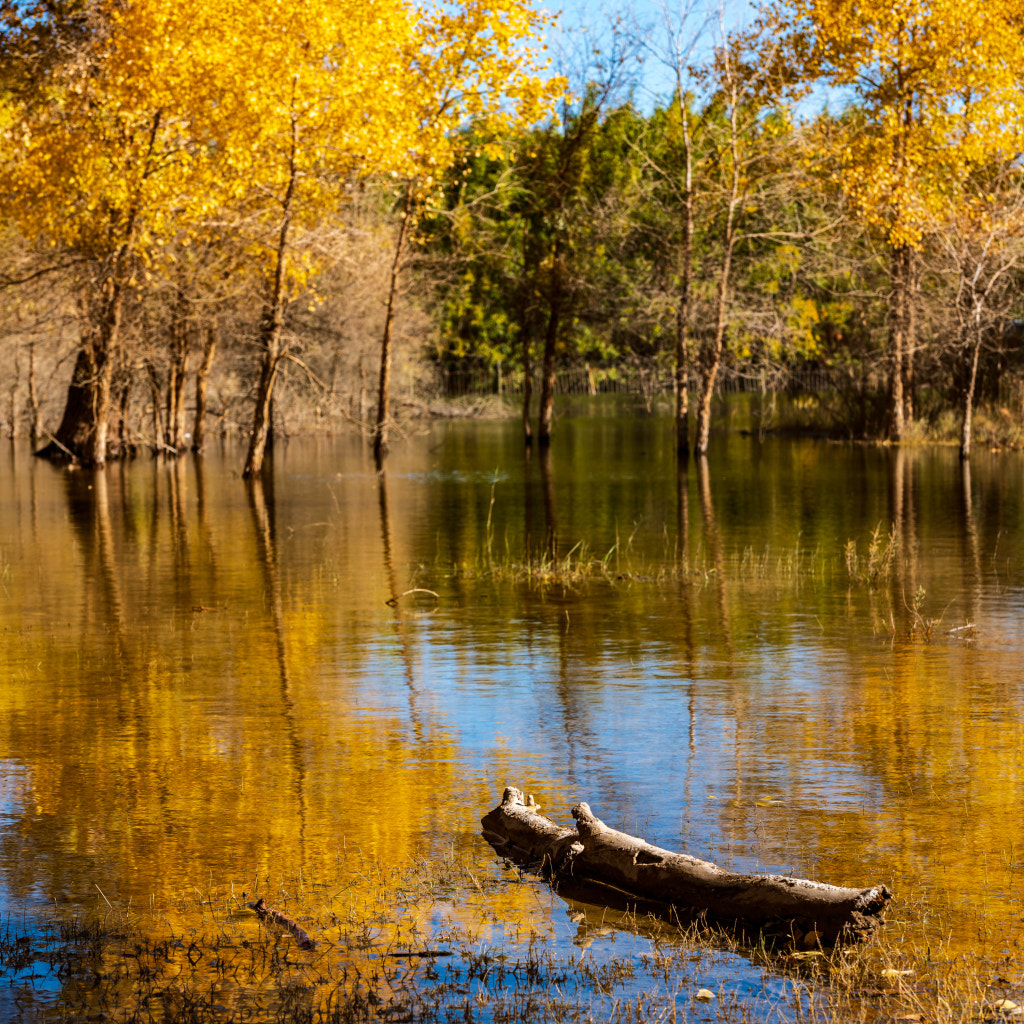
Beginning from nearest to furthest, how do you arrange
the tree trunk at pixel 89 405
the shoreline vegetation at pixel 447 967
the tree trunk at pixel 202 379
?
the shoreline vegetation at pixel 447 967, the tree trunk at pixel 89 405, the tree trunk at pixel 202 379

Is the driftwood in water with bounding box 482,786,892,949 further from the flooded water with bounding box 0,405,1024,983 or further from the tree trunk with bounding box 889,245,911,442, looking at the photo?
the tree trunk with bounding box 889,245,911,442

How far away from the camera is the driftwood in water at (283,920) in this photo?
221 inches

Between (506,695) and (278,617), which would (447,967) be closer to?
(506,695)

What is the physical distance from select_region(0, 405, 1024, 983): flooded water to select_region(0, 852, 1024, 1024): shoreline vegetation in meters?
0.30

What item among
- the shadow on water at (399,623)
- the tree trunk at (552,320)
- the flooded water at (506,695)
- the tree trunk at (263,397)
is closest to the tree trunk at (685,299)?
the tree trunk at (552,320)

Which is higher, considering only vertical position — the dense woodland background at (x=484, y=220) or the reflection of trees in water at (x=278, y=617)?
the dense woodland background at (x=484, y=220)

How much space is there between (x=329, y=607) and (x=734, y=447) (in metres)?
28.2

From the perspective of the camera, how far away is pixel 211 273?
3212 cm

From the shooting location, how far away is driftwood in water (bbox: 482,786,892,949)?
554 centimetres

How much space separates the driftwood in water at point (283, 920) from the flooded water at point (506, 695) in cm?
51

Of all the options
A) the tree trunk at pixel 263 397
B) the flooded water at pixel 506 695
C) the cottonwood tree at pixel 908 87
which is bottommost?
the flooded water at pixel 506 695

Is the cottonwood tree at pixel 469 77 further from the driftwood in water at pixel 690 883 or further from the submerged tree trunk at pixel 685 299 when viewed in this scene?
the driftwood in water at pixel 690 883

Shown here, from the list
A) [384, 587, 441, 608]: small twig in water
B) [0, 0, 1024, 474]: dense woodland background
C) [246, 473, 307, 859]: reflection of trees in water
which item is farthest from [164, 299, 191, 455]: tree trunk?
[384, 587, 441, 608]: small twig in water

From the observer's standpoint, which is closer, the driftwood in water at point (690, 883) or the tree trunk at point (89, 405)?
the driftwood in water at point (690, 883)
